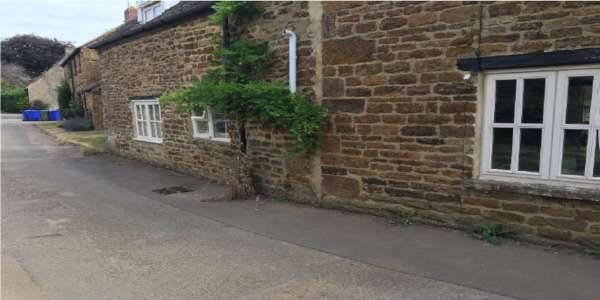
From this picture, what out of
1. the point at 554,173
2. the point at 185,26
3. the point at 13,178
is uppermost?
the point at 185,26

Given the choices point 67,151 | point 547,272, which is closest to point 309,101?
point 547,272

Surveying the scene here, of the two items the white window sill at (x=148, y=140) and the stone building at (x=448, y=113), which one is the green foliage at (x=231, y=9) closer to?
the stone building at (x=448, y=113)


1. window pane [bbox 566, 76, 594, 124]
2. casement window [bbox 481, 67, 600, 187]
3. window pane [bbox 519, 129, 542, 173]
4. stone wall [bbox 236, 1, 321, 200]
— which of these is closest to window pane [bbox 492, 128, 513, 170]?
casement window [bbox 481, 67, 600, 187]

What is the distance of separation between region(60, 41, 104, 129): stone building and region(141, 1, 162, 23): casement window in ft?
36.6

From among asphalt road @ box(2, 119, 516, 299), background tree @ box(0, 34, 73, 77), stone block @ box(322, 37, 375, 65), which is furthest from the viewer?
background tree @ box(0, 34, 73, 77)

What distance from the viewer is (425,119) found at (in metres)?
5.35

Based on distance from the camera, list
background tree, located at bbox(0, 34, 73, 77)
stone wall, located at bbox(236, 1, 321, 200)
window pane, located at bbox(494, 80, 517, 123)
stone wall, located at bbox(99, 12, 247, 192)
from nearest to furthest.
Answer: window pane, located at bbox(494, 80, 517, 123), stone wall, located at bbox(236, 1, 321, 200), stone wall, located at bbox(99, 12, 247, 192), background tree, located at bbox(0, 34, 73, 77)

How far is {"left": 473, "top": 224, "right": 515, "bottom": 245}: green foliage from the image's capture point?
4855mm

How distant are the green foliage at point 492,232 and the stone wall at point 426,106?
11 cm

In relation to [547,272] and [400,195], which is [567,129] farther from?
[400,195]

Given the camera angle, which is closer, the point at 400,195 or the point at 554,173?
the point at 554,173

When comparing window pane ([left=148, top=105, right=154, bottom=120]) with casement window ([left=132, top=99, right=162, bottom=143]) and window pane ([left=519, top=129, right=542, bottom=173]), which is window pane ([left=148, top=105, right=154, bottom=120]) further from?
window pane ([left=519, top=129, right=542, bottom=173])

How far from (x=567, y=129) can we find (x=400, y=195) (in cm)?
227

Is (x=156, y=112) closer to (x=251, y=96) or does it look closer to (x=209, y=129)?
(x=209, y=129)
